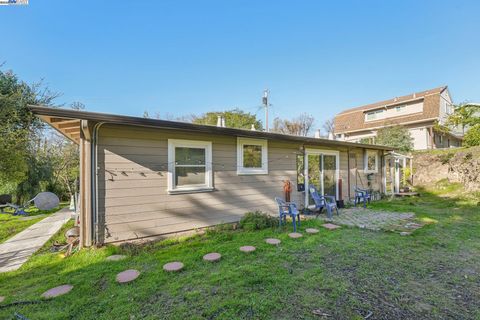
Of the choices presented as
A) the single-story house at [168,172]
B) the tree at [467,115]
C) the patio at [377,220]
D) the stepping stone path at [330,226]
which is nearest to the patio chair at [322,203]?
the patio at [377,220]

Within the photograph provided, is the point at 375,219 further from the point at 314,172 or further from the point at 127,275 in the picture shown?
→ the point at 127,275

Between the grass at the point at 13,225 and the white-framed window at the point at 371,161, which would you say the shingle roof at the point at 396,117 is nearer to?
the white-framed window at the point at 371,161

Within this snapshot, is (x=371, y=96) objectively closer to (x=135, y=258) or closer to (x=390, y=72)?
(x=390, y=72)

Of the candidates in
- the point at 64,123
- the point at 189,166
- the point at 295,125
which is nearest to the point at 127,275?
the point at 189,166

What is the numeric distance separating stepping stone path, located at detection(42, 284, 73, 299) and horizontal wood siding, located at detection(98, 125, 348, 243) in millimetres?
1365

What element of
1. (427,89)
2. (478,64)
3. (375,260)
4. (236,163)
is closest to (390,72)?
(478,64)

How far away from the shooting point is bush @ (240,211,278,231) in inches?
217

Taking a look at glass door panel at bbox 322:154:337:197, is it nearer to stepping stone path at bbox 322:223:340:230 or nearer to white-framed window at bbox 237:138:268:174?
stepping stone path at bbox 322:223:340:230

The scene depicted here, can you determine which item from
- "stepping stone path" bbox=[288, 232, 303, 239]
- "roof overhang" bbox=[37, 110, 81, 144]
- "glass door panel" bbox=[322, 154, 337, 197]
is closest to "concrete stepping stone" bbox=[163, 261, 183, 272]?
"stepping stone path" bbox=[288, 232, 303, 239]

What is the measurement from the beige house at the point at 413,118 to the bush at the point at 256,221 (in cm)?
1299

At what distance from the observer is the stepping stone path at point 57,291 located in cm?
270

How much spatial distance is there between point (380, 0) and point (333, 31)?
1.89m

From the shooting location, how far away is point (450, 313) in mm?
2355

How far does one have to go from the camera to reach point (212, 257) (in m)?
3.73
